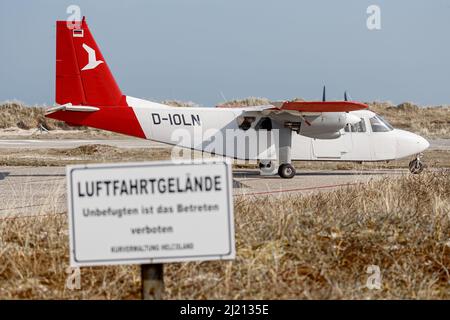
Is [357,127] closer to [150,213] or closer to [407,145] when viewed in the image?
[407,145]

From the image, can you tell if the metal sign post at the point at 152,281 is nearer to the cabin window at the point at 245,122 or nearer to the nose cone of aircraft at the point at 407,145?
the cabin window at the point at 245,122

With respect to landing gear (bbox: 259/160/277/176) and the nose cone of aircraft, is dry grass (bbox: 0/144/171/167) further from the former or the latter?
the nose cone of aircraft

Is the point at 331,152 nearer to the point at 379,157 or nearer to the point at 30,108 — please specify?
the point at 379,157

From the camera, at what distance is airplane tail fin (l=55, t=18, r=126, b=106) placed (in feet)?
64.7

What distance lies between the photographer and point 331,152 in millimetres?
21156

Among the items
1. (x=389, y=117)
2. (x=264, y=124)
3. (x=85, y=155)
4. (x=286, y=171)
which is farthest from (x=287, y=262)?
(x=389, y=117)

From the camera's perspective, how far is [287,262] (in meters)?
6.35

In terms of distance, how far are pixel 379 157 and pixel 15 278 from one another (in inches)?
659

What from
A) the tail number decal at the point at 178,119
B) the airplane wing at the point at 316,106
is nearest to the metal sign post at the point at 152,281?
the airplane wing at the point at 316,106

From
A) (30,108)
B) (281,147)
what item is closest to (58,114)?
(281,147)

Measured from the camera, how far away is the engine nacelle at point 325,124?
20438mm

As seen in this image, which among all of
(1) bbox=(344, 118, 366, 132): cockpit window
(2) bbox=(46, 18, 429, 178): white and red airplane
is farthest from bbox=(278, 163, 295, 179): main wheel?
(1) bbox=(344, 118, 366, 132): cockpit window

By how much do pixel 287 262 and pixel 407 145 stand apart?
644 inches
